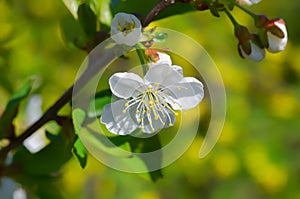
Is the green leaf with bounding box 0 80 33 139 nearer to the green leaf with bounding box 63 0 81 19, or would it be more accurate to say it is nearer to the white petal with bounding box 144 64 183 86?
the green leaf with bounding box 63 0 81 19

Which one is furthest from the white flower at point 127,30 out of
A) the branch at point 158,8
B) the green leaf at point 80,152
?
the green leaf at point 80,152

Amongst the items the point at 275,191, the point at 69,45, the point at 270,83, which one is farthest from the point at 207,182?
the point at 69,45

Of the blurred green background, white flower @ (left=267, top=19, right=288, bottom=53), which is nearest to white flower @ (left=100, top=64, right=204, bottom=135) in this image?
white flower @ (left=267, top=19, right=288, bottom=53)

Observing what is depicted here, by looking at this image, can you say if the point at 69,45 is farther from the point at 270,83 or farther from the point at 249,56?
the point at 270,83

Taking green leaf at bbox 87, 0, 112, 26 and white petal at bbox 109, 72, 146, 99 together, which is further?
green leaf at bbox 87, 0, 112, 26

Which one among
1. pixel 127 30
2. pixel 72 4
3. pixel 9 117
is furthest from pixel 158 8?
pixel 9 117

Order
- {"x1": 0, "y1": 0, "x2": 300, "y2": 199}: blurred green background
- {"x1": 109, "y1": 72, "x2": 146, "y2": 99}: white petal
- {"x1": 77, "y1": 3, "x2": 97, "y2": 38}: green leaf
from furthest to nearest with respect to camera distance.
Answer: {"x1": 0, "y1": 0, "x2": 300, "y2": 199}: blurred green background < {"x1": 77, "y1": 3, "x2": 97, "y2": 38}: green leaf < {"x1": 109, "y1": 72, "x2": 146, "y2": 99}: white petal
